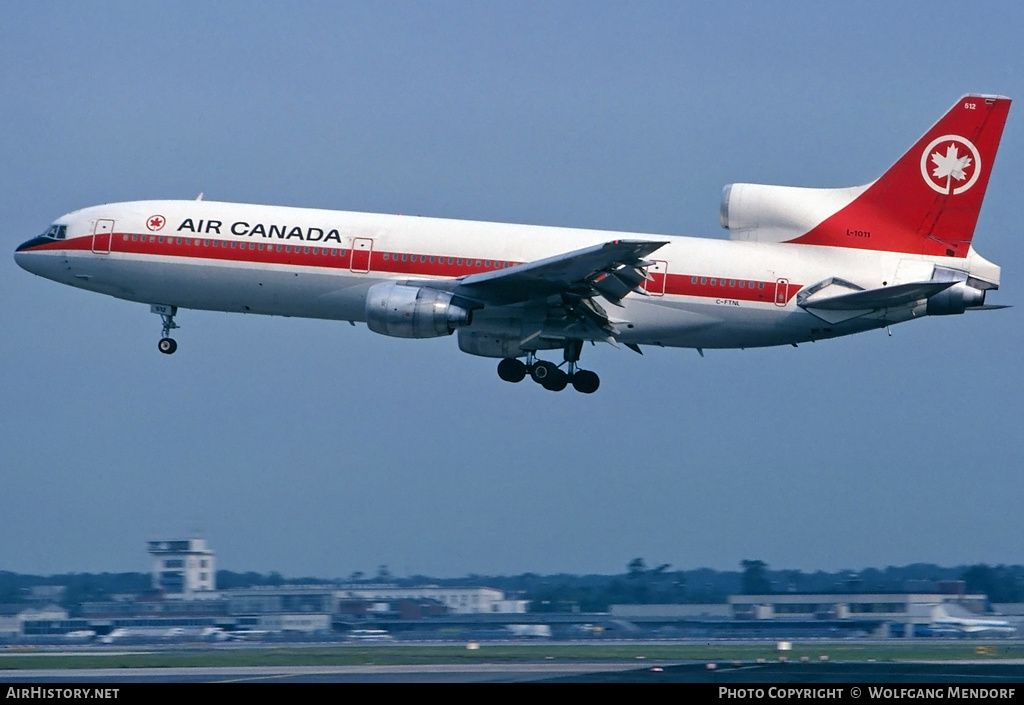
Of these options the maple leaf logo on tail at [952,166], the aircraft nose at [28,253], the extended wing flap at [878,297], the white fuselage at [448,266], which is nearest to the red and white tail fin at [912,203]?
the maple leaf logo on tail at [952,166]

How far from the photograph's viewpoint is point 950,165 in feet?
165

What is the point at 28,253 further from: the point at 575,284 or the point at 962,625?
the point at 962,625

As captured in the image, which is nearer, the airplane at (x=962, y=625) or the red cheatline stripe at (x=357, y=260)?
the red cheatline stripe at (x=357, y=260)

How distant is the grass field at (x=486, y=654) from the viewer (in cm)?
4809

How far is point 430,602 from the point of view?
2346 inches

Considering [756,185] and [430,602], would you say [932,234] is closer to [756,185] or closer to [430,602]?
[756,185]

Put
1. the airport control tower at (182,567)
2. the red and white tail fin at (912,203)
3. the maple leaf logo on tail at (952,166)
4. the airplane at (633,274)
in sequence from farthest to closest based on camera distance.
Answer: the airport control tower at (182,567) → the maple leaf logo on tail at (952,166) → the red and white tail fin at (912,203) → the airplane at (633,274)

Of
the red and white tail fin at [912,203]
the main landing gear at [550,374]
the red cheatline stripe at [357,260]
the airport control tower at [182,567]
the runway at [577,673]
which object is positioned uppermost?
the red and white tail fin at [912,203]

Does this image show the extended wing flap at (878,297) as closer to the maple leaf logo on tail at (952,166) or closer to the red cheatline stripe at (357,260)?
the red cheatline stripe at (357,260)

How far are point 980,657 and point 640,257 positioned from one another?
59.5 feet

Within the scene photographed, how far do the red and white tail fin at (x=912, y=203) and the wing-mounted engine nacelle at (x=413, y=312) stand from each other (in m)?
10.3

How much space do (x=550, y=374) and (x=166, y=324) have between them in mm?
13831

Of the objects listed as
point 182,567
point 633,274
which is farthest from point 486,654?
point 182,567
